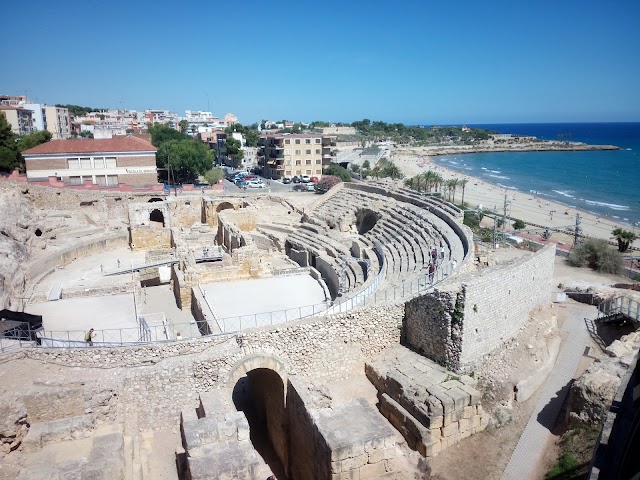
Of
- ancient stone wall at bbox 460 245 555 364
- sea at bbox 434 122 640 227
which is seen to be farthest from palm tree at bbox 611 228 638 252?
sea at bbox 434 122 640 227

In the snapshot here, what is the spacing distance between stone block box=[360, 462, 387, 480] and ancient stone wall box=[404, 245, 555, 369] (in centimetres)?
456

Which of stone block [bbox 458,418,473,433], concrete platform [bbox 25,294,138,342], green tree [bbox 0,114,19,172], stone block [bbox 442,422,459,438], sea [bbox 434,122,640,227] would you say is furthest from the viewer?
sea [bbox 434,122,640,227]

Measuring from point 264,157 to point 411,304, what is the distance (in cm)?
5227

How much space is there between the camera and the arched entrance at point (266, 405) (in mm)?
12594

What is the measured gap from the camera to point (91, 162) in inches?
1507

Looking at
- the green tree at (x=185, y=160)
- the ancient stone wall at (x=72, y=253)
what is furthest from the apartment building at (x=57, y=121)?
the ancient stone wall at (x=72, y=253)

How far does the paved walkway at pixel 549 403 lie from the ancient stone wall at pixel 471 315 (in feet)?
5.73

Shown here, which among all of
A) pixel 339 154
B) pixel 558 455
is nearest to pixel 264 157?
pixel 339 154

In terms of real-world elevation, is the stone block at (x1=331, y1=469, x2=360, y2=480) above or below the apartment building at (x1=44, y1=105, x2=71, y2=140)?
below

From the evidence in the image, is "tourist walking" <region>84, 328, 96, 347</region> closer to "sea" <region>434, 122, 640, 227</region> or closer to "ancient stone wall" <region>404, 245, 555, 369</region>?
"ancient stone wall" <region>404, 245, 555, 369</region>

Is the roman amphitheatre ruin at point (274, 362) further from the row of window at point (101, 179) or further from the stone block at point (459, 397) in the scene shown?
the row of window at point (101, 179)

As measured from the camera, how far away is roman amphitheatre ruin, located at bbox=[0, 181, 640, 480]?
1002cm

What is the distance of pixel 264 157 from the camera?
6412 centimetres

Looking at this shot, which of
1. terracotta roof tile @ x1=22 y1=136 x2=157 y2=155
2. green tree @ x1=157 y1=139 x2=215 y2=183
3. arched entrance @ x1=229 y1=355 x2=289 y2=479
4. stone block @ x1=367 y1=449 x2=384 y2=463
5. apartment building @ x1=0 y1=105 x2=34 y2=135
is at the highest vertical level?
apartment building @ x1=0 y1=105 x2=34 y2=135
